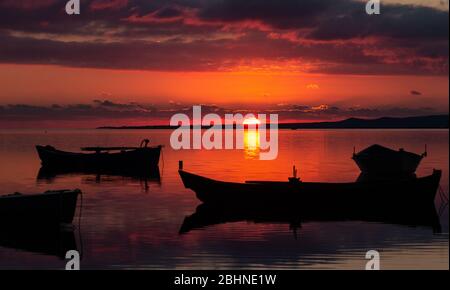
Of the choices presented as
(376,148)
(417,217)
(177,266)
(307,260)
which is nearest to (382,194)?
(417,217)

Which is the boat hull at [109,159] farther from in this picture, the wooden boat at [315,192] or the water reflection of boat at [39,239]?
the water reflection of boat at [39,239]

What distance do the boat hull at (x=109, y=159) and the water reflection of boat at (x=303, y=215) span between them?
107ft

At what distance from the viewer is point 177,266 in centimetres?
2177

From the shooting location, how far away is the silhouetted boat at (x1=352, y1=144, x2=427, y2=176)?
5800 centimetres

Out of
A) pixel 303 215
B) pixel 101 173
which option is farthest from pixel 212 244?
Result: pixel 101 173

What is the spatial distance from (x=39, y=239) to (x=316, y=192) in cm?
1424

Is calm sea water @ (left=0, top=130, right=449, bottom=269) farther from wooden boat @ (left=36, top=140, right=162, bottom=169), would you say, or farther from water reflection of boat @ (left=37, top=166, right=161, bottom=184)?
wooden boat @ (left=36, top=140, right=162, bottom=169)

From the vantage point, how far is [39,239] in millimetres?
25953

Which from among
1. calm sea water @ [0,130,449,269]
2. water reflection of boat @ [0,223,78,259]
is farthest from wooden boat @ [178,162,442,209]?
water reflection of boat @ [0,223,78,259]

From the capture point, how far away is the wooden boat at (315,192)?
110ft

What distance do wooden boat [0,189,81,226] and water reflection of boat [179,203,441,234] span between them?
6.44m

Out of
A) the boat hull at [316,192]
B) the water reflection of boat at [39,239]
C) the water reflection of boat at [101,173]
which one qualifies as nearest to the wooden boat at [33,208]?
the water reflection of boat at [39,239]

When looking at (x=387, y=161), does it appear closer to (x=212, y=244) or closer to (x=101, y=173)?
(x=101, y=173)
